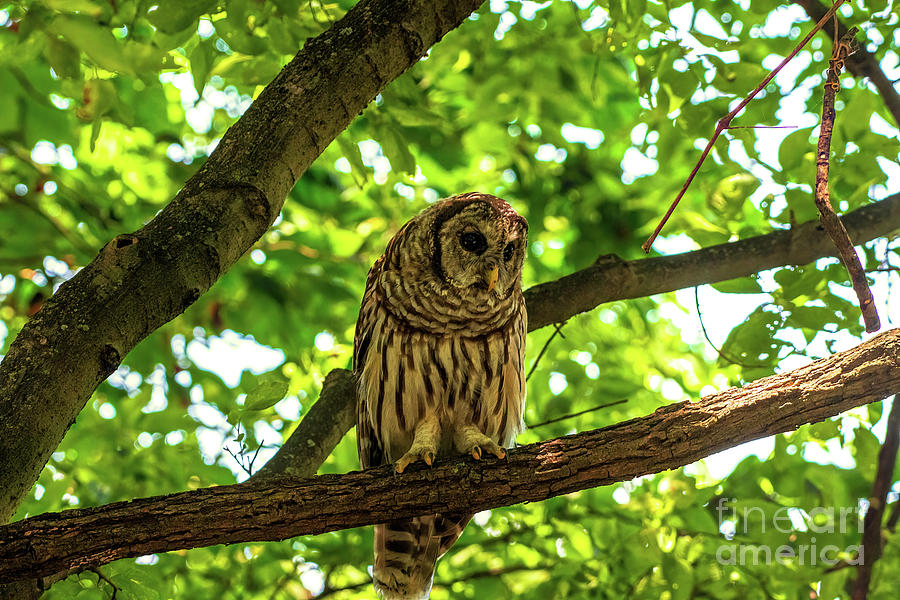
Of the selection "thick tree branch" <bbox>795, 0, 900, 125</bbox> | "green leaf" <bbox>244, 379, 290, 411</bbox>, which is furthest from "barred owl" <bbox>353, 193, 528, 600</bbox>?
"thick tree branch" <bbox>795, 0, 900, 125</bbox>

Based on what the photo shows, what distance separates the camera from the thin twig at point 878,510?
391 cm

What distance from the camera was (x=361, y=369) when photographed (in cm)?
389

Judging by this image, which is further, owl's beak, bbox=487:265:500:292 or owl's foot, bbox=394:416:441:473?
owl's beak, bbox=487:265:500:292

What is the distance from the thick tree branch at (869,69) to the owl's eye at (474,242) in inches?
66.6

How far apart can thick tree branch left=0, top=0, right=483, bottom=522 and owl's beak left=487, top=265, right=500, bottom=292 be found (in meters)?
0.98

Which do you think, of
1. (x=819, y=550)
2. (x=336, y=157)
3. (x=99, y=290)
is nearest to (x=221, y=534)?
(x=99, y=290)

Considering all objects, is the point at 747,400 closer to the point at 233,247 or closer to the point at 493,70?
the point at 233,247

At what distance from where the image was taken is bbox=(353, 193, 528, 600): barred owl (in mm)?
3650

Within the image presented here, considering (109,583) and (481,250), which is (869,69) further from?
(109,583)

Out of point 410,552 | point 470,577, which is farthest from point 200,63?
point 470,577

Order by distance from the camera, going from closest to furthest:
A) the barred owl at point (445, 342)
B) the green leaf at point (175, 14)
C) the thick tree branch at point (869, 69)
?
the green leaf at point (175, 14) → the barred owl at point (445, 342) → the thick tree branch at point (869, 69)

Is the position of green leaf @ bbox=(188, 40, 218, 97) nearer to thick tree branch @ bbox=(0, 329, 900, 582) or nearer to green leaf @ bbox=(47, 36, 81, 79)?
green leaf @ bbox=(47, 36, 81, 79)

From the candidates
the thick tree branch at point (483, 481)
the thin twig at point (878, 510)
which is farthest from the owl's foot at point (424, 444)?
the thin twig at point (878, 510)

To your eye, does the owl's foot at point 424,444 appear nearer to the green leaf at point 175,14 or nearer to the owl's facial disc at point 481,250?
the owl's facial disc at point 481,250
